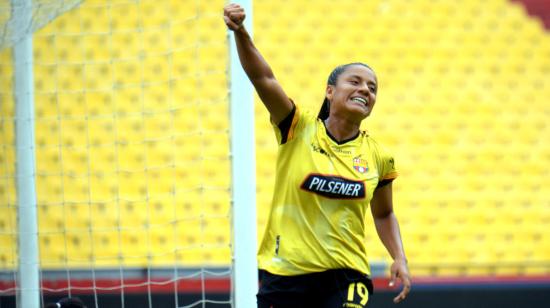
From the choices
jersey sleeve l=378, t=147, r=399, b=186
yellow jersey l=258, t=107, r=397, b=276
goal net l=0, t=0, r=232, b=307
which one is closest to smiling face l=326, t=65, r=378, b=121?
yellow jersey l=258, t=107, r=397, b=276

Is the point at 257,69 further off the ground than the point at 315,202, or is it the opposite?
the point at 257,69

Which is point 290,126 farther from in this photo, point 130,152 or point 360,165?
point 130,152

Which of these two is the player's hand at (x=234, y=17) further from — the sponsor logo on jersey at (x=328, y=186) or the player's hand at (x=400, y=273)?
the player's hand at (x=400, y=273)

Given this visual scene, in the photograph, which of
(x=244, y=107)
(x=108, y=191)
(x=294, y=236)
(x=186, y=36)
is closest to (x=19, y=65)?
(x=244, y=107)

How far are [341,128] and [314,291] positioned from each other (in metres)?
0.66

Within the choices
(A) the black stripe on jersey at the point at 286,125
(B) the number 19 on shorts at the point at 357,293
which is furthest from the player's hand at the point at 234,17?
(B) the number 19 on shorts at the point at 357,293

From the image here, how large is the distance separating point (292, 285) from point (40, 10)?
2.37 meters

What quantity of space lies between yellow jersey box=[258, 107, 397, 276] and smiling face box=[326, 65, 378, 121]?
4.4 inches

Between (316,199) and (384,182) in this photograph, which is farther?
(384,182)

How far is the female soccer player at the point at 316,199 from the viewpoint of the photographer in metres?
3.38

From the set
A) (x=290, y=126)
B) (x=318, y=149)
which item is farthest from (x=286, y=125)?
(x=318, y=149)

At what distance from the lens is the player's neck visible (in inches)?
140

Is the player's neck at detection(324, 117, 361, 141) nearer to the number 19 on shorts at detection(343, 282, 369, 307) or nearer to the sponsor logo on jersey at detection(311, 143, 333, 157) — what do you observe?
the sponsor logo on jersey at detection(311, 143, 333, 157)

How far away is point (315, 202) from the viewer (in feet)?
11.1
